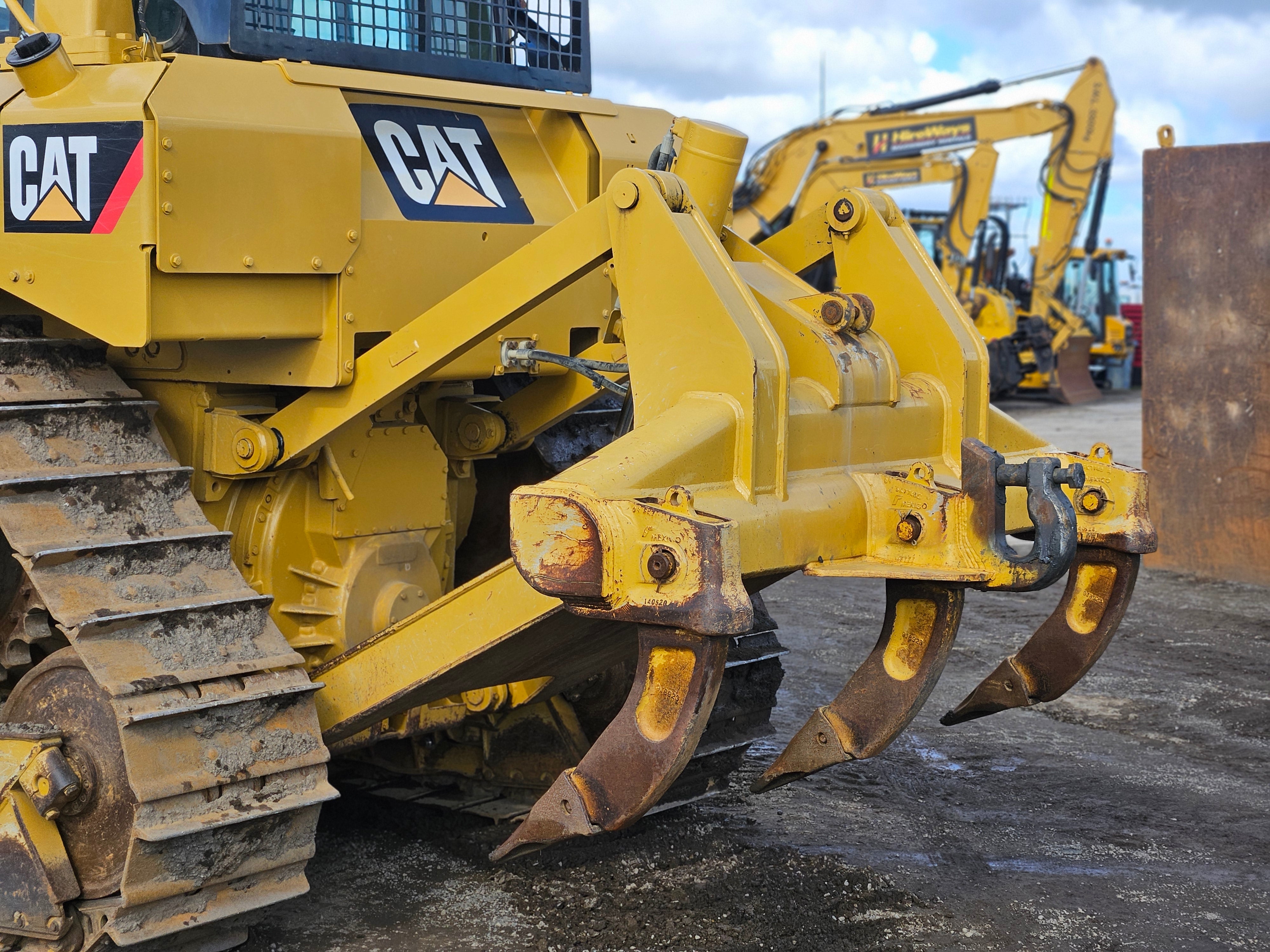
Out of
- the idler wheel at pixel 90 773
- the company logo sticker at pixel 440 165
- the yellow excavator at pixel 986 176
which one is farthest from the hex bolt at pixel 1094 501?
the yellow excavator at pixel 986 176

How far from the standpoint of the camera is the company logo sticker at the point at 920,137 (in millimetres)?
19312

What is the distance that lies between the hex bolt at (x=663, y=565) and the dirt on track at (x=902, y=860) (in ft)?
4.57

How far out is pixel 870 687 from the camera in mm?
3379

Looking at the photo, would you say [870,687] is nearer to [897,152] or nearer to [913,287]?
[913,287]

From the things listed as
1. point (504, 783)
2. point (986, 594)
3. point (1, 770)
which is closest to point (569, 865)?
point (504, 783)

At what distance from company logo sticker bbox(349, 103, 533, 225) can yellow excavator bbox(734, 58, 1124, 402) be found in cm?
1505

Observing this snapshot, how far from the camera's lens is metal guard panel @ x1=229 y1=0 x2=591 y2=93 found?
376 cm

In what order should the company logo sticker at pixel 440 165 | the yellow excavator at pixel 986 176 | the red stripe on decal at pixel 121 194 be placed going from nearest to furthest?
1. the red stripe on decal at pixel 121 194
2. the company logo sticker at pixel 440 165
3. the yellow excavator at pixel 986 176

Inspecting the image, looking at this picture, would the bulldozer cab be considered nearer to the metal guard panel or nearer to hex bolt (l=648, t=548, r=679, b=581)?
the metal guard panel

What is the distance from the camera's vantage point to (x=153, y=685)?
3.19 meters

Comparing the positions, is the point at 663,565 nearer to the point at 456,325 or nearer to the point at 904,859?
the point at 456,325

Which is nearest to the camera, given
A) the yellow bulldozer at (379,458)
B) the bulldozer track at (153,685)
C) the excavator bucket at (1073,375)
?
the yellow bulldozer at (379,458)

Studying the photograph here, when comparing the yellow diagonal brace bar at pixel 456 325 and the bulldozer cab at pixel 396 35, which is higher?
the bulldozer cab at pixel 396 35

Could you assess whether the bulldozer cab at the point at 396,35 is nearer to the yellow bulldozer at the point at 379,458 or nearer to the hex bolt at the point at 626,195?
the yellow bulldozer at the point at 379,458
